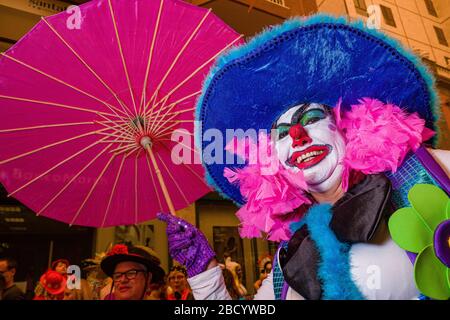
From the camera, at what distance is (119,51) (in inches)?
54.1

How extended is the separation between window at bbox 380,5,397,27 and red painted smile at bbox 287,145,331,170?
80 cm

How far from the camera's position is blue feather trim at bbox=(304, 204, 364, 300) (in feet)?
2.52

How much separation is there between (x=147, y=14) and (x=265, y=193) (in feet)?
3.11

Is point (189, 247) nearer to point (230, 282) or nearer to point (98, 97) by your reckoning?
point (98, 97)

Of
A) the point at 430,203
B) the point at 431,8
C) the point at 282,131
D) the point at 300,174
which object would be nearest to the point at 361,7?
the point at 431,8

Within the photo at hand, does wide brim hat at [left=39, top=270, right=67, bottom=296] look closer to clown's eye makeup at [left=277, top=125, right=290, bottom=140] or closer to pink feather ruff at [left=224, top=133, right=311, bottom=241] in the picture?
pink feather ruff at [left=224, top=133, right=311, bottom=241]

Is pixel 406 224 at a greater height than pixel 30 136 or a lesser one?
lesser

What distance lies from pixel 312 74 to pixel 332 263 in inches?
23.5

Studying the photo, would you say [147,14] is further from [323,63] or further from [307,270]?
[307,270]

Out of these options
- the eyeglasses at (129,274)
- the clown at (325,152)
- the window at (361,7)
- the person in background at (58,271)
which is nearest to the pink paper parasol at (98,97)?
the clown at (325,152)

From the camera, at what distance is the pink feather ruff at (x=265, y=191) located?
1.07 meters

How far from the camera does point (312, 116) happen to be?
1.03 m

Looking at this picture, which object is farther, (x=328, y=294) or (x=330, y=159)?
(x=330, y=159)
